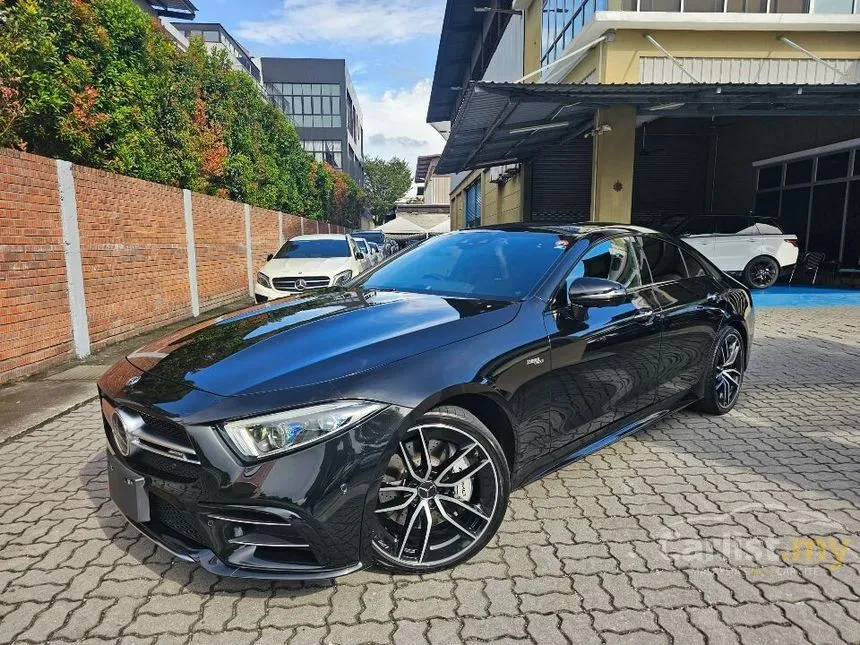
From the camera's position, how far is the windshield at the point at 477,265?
316 cm

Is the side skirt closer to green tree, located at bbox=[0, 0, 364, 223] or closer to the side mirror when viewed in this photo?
the side mirror

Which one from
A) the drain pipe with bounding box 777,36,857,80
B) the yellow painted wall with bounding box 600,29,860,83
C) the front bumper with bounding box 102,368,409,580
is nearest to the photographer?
the front bumper with bounding box 102,368,409,580

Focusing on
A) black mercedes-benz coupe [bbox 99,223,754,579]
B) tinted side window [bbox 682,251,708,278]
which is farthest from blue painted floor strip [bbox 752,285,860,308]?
black mercedes-benz coupe [bbox 99,223,754,579]

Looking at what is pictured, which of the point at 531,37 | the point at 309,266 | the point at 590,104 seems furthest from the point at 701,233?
the point at 531,37

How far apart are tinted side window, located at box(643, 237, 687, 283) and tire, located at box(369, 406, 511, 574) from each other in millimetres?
2039

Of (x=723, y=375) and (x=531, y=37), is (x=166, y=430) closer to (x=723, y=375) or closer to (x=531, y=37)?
(x=723, y=375)

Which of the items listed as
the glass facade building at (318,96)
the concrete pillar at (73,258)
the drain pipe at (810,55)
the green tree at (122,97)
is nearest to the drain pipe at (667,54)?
the drain pipe at (810,55)

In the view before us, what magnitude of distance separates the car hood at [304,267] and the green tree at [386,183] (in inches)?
2205

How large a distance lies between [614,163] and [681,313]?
804cm

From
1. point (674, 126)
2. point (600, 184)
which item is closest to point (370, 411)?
point (600, 184)

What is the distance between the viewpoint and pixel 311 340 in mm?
2521

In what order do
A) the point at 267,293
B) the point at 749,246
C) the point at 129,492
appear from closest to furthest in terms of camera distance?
the point at 129,492 → the point at 267,293 → the point at 749,246

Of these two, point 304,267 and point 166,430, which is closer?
point 166,430

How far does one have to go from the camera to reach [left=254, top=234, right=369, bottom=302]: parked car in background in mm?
9414
